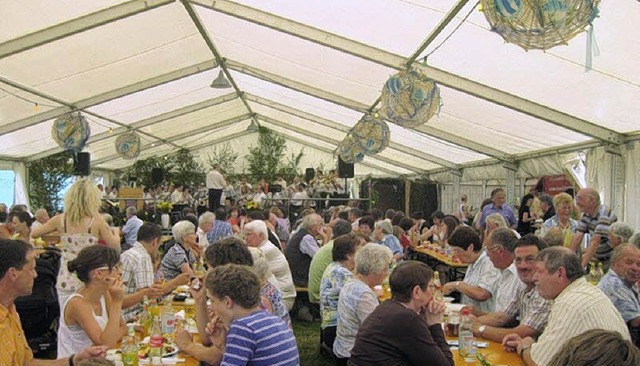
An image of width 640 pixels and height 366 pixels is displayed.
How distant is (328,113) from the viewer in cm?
1518

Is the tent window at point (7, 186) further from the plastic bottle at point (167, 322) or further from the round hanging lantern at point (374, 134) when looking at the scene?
the plastic bottle at point (167, 322)

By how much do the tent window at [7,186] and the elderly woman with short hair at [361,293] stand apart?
1366 centimetres

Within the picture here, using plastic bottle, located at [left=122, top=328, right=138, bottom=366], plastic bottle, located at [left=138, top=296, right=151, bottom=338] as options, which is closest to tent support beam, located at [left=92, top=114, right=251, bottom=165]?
plastic bottle, located at [left=138, top=296, right=151, bottom=338]

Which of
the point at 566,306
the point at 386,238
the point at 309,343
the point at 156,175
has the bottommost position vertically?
the point at 309,343

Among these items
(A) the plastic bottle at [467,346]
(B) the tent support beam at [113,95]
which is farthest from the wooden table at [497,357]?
(B) the tent support beam at [113,95]

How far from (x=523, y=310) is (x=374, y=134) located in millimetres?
7240

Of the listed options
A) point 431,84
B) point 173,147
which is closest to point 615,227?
point 431,84

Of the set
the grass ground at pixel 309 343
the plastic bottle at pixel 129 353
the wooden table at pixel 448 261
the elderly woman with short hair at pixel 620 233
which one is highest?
the elderly woman with short hair at pixel 620 233

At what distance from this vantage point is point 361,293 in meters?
3.87

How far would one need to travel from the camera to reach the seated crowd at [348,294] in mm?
2770

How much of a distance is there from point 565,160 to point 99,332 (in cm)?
860

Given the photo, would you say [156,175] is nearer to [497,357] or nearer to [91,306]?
[91,306]

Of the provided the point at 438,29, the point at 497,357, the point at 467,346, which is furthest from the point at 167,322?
the point at 438,29

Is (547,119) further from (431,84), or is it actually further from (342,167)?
(342,167)
